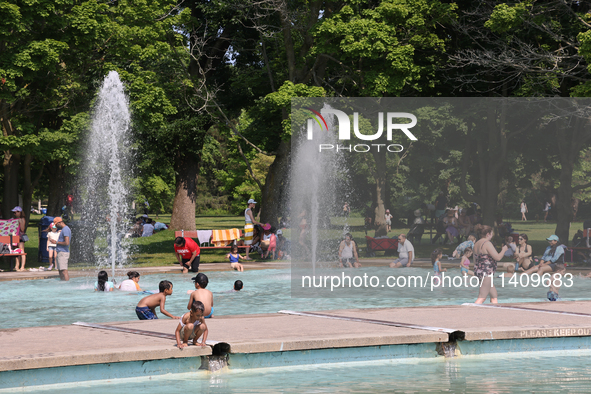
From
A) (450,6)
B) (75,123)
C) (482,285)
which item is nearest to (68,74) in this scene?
Result: (75,123)

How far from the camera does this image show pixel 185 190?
37.9 m

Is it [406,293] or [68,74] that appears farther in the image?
[68,74]

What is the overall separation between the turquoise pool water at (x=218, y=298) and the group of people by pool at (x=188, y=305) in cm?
29

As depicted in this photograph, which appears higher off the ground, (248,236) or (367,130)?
(367,130)

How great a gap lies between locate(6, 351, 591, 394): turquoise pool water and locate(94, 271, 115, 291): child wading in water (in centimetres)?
948

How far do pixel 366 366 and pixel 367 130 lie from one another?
2091 cm

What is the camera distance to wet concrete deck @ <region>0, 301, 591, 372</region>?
27.9 feet

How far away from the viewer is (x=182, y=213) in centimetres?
3803

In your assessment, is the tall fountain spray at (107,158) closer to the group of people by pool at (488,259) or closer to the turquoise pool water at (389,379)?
the group of people by pool at (488,259)

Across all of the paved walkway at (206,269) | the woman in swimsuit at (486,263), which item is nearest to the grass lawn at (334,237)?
the paved walkway at (206,269)

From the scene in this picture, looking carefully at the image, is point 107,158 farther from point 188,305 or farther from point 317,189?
point 188,305

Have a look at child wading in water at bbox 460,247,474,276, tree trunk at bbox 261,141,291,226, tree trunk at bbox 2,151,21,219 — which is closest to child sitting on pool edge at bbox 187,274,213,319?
child wading in water at bbox 460,247,474,276

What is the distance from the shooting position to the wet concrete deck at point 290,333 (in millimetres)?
8500

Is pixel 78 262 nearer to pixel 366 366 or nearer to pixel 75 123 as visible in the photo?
pixel 75 123
